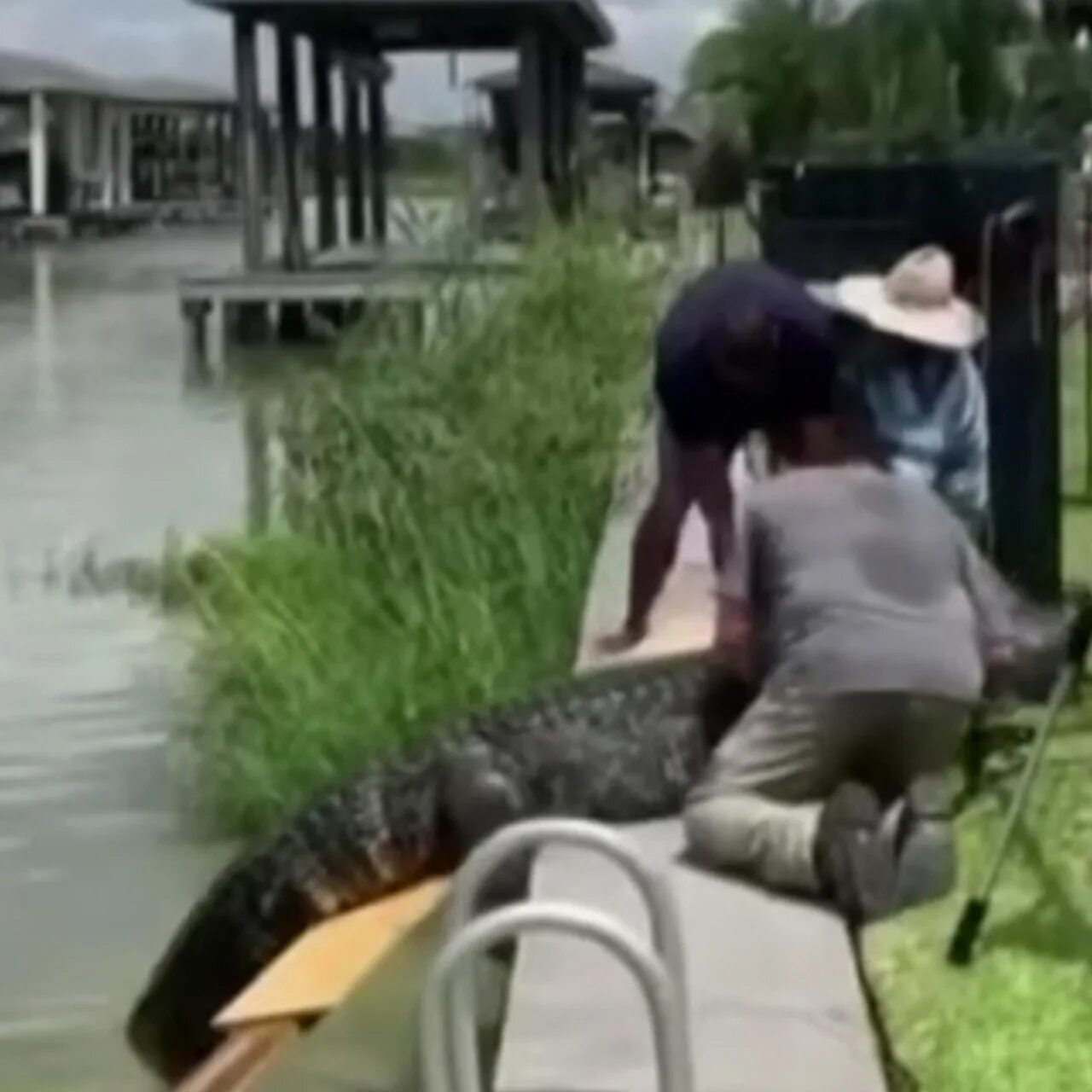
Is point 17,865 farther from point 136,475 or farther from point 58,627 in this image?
point 136,475

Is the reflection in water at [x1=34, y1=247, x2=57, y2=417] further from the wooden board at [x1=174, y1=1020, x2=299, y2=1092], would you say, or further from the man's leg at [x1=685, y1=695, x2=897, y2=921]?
the man's leg at [x1=685, y1=695, x2=897, y2=921]

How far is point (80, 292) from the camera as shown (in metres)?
53.0

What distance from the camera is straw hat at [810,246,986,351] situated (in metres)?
6.98

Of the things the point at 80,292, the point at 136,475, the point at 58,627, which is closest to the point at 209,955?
the point at 58,627

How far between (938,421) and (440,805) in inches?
→ 52.3

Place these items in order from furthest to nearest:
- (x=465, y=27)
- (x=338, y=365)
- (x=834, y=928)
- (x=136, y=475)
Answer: (x=465, y=27)
(x=136, y=475)
(x=338, y=365)
(x=834, y=928)

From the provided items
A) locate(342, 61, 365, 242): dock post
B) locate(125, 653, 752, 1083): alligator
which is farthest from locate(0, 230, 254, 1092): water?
locate(342, 61, 365, 242): dock post

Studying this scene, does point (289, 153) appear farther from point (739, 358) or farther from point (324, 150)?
point (739, 358)

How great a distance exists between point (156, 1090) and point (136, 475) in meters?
15.0

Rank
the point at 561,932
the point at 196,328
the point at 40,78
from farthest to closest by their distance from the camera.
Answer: the point at 40,78
the point at 196,328
the point at 561,932

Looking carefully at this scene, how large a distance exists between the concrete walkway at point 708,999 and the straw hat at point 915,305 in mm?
1516

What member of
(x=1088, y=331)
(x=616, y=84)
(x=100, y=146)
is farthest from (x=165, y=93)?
(x=1088, y=331)

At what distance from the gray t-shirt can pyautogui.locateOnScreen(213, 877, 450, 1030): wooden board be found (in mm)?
635

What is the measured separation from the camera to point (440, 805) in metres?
6.30
